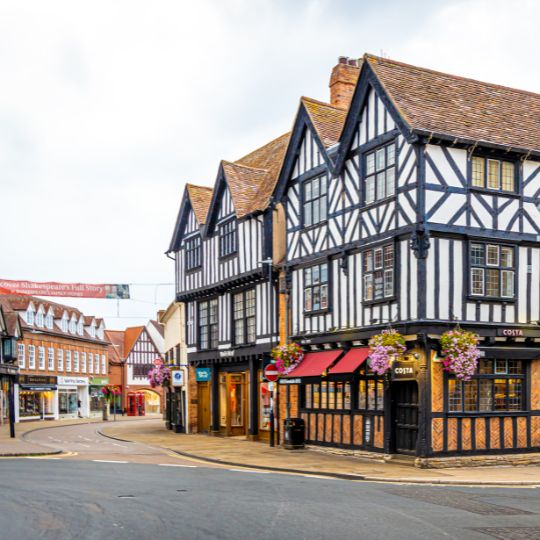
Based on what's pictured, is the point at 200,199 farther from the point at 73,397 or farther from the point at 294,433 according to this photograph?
the point at 73,397

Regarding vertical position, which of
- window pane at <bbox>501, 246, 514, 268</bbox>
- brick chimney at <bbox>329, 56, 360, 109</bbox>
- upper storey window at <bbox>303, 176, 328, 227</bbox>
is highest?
brick chimney at <bbox>329, 56, 360, 109</bbox>

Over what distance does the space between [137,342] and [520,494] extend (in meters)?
63.9

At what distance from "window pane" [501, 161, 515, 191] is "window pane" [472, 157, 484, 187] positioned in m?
0.73

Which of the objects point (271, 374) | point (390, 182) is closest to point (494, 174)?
point (390, 182)

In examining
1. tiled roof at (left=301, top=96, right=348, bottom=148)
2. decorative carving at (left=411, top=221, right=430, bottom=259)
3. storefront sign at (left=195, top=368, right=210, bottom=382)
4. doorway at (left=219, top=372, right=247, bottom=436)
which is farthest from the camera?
storefront sign at (left=195, top=368, right=210, bottom=382)

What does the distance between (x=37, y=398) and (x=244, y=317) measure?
31.5 m

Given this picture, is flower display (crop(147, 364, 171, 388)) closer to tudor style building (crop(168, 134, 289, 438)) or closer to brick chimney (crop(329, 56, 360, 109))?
tudor style building (crop(168, 134, 289, 438))

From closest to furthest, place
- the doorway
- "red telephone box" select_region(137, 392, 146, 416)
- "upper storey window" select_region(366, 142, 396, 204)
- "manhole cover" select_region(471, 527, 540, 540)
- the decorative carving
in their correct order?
"manhole cover" select_region(471, 527, 540, 540)
the decorative carving
"upper storey window" select_region(366, 142, 396, 204)
the doorway
"red telephone box" select_region(137, 392, 146, 416)

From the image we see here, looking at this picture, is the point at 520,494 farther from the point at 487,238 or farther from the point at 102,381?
the point at 102,381

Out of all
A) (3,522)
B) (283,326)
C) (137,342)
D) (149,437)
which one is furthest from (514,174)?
(137,342)

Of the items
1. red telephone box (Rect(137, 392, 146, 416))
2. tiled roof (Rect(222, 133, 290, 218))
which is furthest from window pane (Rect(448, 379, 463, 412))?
red telephone box (Rect(137, 392, 146, 416))

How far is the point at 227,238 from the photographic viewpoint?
3198 centimetres

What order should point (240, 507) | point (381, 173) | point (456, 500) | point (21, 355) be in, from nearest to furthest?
point (240, 507), point (456, 500), point (381, 173), point (21, 355)

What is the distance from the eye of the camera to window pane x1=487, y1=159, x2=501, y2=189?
2169cm
